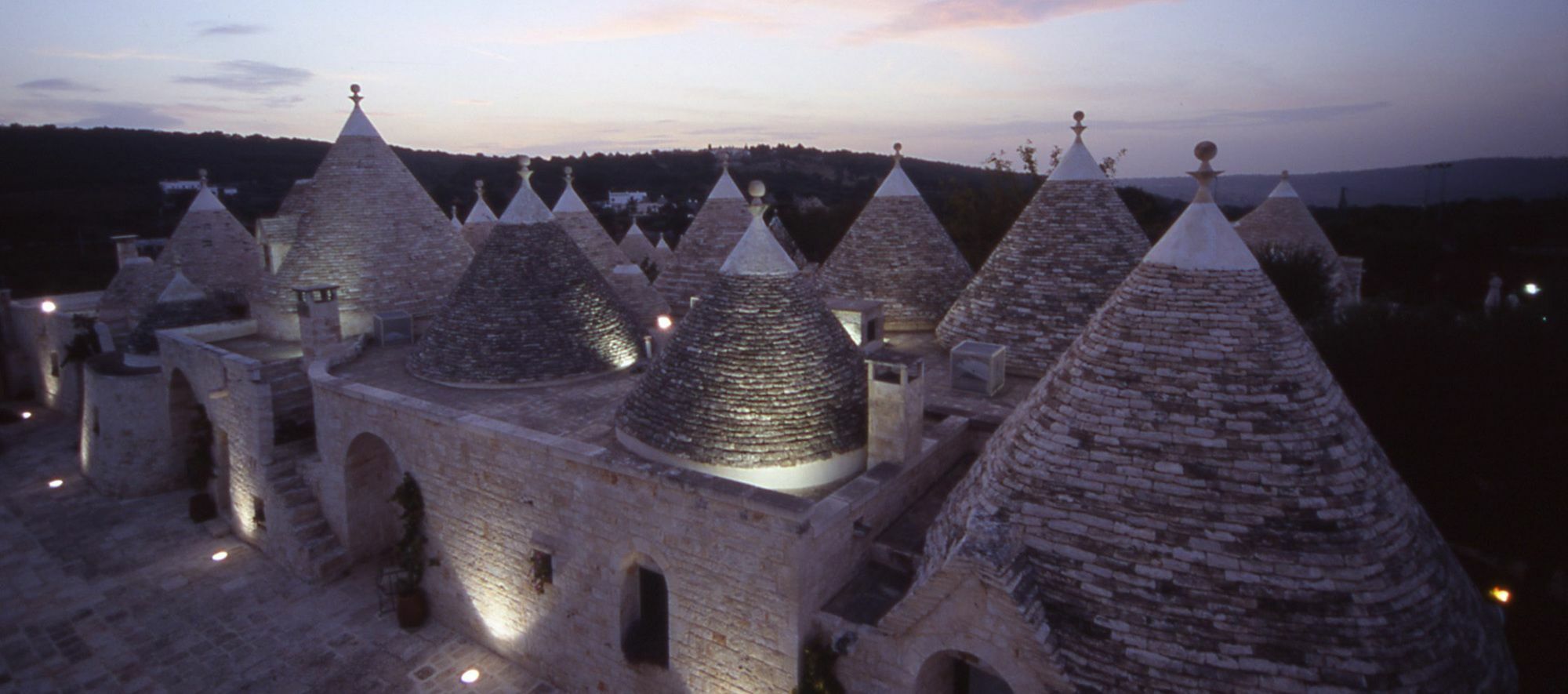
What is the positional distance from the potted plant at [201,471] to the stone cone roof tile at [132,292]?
18.9 feet

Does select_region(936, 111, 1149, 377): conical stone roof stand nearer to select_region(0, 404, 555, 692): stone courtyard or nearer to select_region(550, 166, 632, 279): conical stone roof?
select_region(0, 404, 555, 692): stone courtyard

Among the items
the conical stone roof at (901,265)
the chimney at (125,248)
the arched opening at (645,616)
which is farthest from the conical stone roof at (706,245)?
the chimney at (125,248)

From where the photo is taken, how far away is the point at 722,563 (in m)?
7.45

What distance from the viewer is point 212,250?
18359 millimetres

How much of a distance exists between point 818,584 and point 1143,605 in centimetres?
295

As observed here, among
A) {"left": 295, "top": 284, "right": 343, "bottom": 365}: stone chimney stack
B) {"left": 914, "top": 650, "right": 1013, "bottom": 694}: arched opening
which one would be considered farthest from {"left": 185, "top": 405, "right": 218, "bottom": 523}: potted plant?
{"left": 914, "top": 650, "right": 1013, "bottom": 694}: arched opening

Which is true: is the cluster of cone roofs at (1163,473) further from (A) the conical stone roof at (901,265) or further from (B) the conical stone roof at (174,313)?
(B) the conical stone roof at (174,313)

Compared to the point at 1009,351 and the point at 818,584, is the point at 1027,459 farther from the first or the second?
the point at 1009,351

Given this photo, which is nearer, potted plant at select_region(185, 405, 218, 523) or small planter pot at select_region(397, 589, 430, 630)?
small planter pot at select_region(397, 589, 430, 630)

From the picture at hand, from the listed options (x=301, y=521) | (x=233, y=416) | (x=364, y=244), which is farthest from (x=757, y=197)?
(x=233, y=416)

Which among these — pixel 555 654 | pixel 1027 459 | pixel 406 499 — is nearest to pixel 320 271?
pixel 406 499

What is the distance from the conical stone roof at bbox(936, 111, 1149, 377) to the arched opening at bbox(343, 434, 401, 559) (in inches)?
358

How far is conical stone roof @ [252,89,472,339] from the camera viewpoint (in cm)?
1429

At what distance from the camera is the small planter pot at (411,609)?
10.6m
